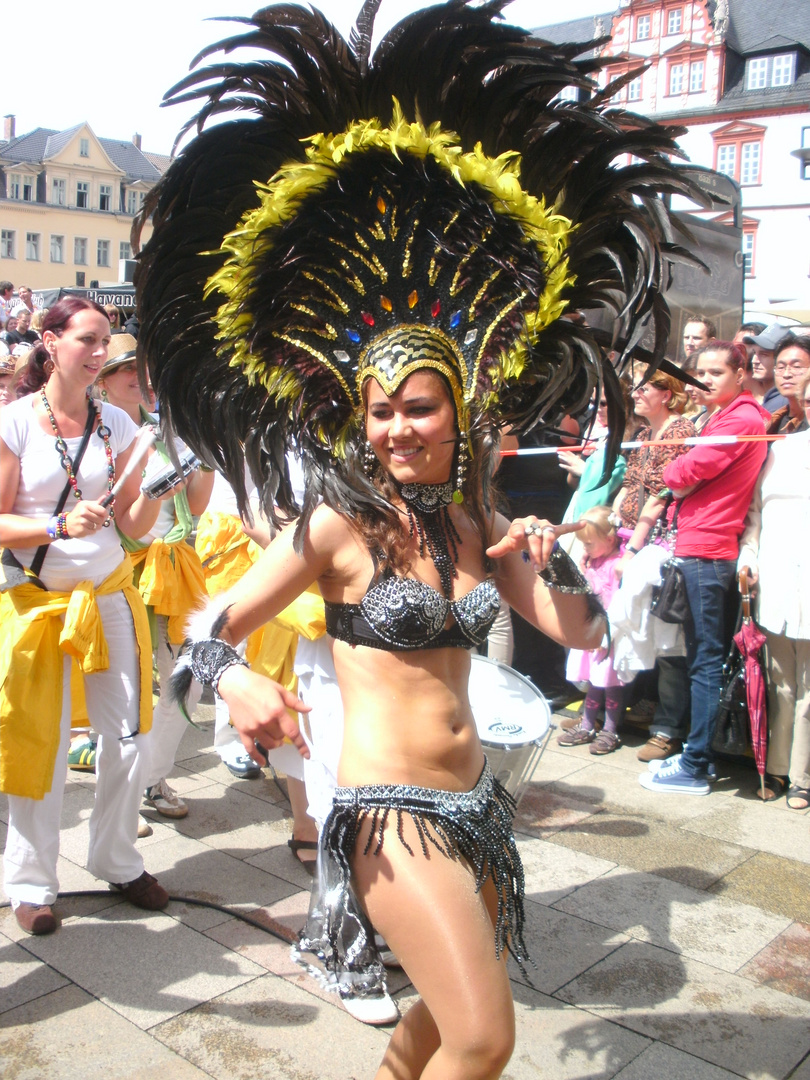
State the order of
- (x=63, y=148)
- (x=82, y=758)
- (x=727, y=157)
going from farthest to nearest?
(x=63, y=148)
(x=727, y=157)
(x=82, y=758)

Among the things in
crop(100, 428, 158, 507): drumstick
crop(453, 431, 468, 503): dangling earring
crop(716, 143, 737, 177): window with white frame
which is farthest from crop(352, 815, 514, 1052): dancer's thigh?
crop(716, 143, 737, 177): window with white frame

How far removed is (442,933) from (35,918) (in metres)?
2.21

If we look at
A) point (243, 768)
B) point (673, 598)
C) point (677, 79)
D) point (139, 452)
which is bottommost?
point (243, 768)

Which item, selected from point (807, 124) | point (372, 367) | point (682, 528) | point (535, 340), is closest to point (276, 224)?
point (372, 367)

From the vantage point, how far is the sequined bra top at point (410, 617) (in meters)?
2.36

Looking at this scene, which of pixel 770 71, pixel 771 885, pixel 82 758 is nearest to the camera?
pixel 771 885

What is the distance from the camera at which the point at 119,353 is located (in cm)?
464

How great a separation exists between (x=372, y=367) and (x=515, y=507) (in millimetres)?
4464

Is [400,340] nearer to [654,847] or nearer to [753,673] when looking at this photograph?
[654,847]

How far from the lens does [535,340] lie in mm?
2594

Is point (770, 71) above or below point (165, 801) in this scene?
above

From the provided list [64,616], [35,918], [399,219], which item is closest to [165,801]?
[35,918]

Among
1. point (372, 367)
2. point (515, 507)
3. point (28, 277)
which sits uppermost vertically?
point (28, 277)

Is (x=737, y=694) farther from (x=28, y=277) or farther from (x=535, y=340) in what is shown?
(x=28, y=277)
